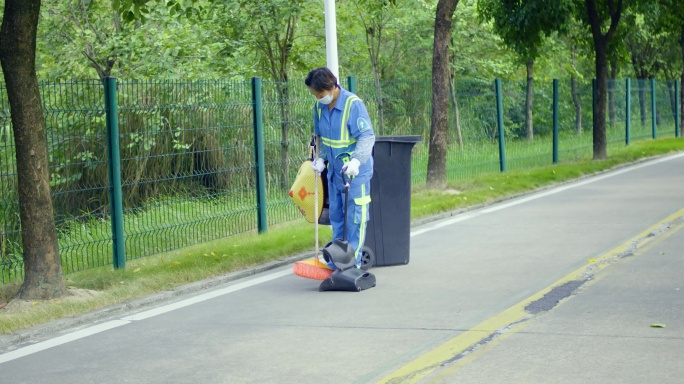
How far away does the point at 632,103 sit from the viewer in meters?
31.4

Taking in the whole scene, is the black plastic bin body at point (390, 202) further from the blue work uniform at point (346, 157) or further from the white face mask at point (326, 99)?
the white face mask at point (326, 99)

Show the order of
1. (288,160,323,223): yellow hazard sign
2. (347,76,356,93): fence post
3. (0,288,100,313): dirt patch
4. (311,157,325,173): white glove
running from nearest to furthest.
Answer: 1. (0,288,100,313): dirt patch
2. (311,157,325,173): white glove
3. (288,160,323,223): yellow hazard sign
4. (347,76,356,93): fence post

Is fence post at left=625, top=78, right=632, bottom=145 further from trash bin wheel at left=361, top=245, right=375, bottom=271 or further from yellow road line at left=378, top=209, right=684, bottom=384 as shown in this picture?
trash bin wheel at left=361, top=245, right=375, bottom=271

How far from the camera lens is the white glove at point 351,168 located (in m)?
8.80

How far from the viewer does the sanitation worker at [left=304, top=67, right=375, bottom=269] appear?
9000mm

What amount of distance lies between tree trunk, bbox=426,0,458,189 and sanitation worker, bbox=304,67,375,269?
8259mm

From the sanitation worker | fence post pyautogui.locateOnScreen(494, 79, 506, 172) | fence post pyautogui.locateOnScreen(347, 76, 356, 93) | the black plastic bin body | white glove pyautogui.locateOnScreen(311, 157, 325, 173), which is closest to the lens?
the sanitation worker

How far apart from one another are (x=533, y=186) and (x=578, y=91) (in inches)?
427

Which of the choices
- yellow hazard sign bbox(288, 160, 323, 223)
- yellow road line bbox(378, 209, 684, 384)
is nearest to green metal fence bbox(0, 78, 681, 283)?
yellow hazard sign bbox(288, 160, 323, 223)

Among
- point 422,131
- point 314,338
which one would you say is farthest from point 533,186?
point 314,338

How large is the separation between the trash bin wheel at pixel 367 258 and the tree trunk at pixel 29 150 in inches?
108

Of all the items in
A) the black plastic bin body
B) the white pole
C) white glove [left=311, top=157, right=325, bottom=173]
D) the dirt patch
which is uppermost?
the white pole

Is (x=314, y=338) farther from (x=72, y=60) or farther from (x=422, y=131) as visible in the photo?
(x=72, y=60)

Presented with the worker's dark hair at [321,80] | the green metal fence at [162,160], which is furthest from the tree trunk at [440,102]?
the worker's dark hair at [321,80]
